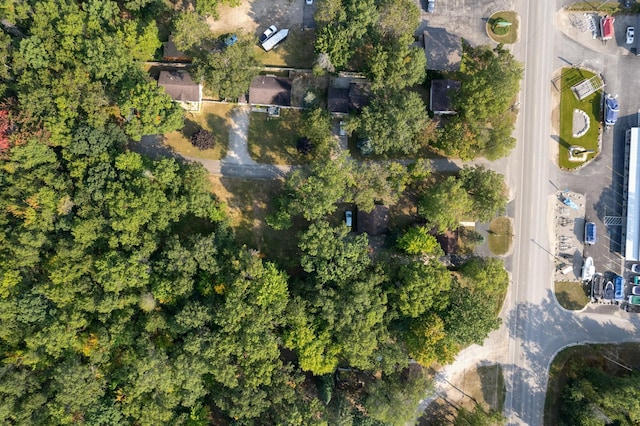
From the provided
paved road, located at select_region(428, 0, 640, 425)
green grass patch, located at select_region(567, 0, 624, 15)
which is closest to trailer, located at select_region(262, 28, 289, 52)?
paved road, located at select_region(428, 0, 640, 425)

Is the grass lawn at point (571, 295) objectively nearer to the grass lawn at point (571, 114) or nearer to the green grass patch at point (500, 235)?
the green grass patch at point (500, 235)

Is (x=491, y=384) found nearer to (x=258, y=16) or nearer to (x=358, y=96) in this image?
(x=358, y=96)

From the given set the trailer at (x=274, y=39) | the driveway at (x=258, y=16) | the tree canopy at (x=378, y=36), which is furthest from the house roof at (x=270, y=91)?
the driveway at (x=258, y=16)

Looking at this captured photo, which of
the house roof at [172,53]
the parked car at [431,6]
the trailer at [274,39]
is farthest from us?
the house roof at [172,53]

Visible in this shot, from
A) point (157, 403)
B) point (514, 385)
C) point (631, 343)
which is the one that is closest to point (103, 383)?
point (157, 403)

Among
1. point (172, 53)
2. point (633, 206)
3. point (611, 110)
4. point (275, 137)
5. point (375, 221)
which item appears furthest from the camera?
point (275, 137)

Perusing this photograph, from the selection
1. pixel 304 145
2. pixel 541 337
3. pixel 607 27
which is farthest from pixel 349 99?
pixel 541 337
